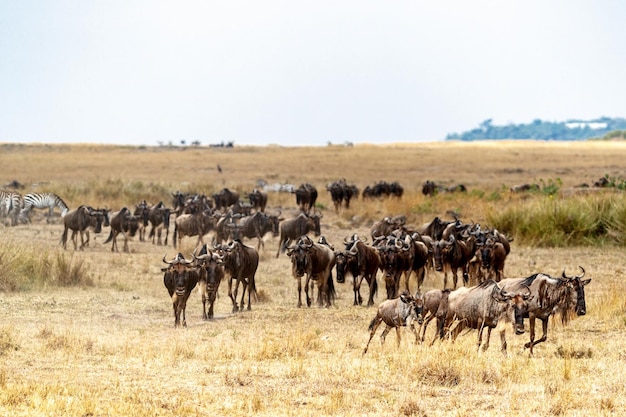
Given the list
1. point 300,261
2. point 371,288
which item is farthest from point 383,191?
point 300,261

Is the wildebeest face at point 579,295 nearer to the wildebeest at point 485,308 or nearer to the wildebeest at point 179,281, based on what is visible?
the wildebeest at point 485,308

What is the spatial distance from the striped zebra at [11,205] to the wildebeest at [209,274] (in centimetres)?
1738

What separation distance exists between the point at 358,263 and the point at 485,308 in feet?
20.0

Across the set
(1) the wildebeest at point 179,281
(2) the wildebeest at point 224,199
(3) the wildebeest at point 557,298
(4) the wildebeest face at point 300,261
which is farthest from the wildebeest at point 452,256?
(2) the wildebeest at point 224,199

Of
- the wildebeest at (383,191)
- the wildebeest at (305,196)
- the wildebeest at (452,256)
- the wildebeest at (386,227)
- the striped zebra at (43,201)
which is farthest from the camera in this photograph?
the wildebeest at (383,191)

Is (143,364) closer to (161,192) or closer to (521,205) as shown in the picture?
(521,205)

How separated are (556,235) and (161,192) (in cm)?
2062

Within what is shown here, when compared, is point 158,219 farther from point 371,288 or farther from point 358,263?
point 358,263

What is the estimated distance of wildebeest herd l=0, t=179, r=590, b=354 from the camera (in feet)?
40.0

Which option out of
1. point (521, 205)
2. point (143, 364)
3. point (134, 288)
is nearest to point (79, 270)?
point (134, 288)

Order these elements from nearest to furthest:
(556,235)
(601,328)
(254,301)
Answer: (601,328) → (254,301) → (556,235)

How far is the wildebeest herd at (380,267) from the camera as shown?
1220cm

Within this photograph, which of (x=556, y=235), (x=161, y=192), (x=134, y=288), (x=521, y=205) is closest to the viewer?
(x=134, y=288)

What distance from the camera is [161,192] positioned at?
140 feet
